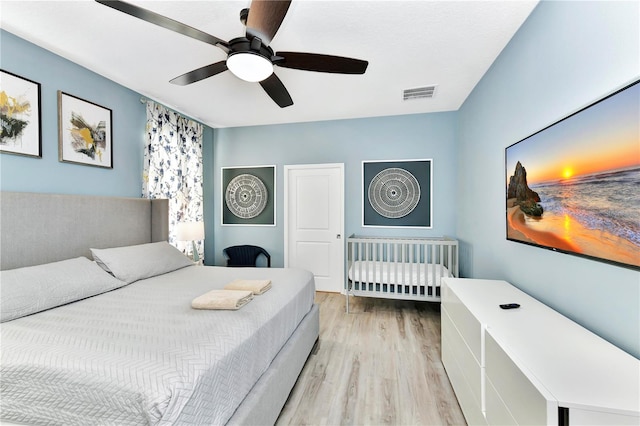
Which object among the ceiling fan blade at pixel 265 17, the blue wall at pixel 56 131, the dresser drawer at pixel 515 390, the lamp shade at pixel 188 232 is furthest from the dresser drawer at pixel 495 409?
the blue wall at pixel 56 131

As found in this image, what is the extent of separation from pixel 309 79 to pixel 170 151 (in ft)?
6.80

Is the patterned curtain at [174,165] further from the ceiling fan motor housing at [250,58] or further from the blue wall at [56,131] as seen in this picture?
the ceiling fan motor housing at [250,58]

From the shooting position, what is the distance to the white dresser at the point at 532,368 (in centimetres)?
80

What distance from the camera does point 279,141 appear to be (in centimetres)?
431

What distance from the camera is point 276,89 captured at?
7.03 ft

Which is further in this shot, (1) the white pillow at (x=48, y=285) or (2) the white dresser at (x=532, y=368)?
(1) the white pillow at (x=48, y=285)

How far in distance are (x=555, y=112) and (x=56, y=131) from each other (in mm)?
3697

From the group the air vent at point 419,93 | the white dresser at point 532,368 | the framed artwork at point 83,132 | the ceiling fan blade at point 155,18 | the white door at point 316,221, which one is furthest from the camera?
the white door at point 316,221

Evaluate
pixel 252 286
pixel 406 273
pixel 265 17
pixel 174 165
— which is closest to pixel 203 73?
pixel 265 17

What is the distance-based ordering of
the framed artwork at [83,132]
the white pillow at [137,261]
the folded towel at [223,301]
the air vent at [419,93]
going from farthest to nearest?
the air vent at [419,93] < the framed artwork at [83,132] < the white pillow at [137,261] < the folded towel at [223,301]

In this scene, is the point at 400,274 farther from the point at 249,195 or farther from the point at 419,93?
the point at 249,195

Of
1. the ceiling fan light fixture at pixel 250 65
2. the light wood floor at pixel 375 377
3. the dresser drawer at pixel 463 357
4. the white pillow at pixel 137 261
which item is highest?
the ceiling fan light fixture at pixel 250 65

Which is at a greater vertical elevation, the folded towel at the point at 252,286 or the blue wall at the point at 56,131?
the blue wall at the point at 56,131

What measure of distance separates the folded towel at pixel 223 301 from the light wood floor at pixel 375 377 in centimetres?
77
